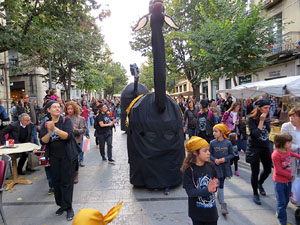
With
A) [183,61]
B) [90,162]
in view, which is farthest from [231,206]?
[183,61]

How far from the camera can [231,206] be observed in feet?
13.8

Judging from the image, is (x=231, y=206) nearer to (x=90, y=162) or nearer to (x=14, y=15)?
(x=90, y=162)

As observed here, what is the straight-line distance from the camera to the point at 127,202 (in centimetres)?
450

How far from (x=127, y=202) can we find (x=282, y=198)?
8.62 feet

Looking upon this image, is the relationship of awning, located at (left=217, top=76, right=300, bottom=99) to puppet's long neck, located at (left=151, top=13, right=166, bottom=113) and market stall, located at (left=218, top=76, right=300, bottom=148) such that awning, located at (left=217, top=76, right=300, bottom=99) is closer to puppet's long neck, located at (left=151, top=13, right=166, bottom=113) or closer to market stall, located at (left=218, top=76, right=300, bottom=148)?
market stall, located at (left=218, top=76, right=300, bottom=148)

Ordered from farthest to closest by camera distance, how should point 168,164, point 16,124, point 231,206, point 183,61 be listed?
point 183,61 → point 16,124 → point 168,164 → point 231,206

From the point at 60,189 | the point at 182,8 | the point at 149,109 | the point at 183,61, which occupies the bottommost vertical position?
the point at 60,189

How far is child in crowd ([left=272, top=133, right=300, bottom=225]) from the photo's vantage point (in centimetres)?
339

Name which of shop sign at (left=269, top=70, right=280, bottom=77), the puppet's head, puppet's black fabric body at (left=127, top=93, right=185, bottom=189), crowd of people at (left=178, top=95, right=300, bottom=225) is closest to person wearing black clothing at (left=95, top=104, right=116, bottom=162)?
puppet's black fabric body at (left=127, top=93, right=185, bottom=189)

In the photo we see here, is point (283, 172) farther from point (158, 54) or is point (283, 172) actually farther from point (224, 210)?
point (158, 54)

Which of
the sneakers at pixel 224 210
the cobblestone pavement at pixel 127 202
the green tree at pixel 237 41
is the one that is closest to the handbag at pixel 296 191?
the cobblestone pavement at pixel 127 202

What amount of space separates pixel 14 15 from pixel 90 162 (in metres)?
5.17

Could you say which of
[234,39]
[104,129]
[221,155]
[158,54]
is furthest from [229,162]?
[234,39]

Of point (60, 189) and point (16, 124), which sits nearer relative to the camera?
point (60, 189)
